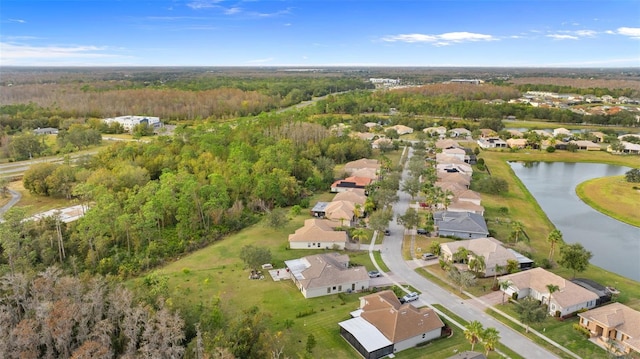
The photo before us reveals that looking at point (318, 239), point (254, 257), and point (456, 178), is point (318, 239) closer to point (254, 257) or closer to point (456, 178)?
point (254, 257)

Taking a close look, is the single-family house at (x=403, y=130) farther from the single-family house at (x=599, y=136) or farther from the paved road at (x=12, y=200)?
the paved road at (x=12, y=200)

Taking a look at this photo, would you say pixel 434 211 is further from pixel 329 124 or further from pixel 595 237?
pixel 329 124

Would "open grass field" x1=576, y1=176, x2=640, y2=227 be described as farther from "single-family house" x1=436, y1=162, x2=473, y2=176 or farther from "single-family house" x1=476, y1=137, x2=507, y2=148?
"single-family house" x1=476, y1=137, x2=507, y2=148

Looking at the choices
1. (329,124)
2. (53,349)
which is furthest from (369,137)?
(53,349)

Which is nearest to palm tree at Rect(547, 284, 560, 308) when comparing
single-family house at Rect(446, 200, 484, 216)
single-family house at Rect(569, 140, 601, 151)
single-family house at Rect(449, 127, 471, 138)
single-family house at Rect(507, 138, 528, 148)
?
single-family house at Rect(446, 200, 484, 216)

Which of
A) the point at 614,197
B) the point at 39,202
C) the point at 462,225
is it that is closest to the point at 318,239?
the point at 462,225
